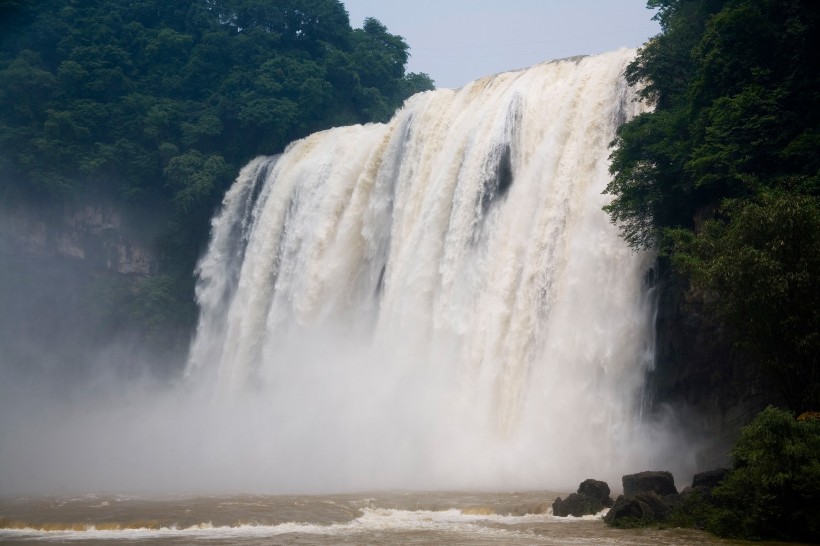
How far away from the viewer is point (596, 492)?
59.4 ft

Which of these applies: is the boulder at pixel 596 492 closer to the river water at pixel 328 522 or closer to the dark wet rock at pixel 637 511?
the river water at pixel 328 522

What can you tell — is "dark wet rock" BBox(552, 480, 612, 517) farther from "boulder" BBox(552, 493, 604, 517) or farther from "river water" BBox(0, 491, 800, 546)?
"river water" BBox(0, 491, 800, 546)

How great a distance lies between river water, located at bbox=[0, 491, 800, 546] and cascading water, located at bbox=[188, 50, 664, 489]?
11.0 feet

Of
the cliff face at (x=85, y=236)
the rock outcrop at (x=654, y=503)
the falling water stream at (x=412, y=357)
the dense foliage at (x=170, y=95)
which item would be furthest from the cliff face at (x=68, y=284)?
the rock outcrop at (x=654, y=503)

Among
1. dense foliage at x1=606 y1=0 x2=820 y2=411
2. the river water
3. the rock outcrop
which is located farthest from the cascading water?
the rock outcrop

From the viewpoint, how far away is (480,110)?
32.2 m

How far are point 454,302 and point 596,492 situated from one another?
37.8 ft

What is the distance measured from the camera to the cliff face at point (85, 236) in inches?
1884

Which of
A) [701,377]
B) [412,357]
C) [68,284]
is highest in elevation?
[68,284]

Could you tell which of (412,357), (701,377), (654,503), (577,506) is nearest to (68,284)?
(412,357)

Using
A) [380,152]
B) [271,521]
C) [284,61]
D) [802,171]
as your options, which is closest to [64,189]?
[284,61]

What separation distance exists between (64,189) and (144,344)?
8.65 m

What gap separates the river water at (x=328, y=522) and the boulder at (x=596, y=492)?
710 mm

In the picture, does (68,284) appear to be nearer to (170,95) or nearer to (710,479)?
(170,95)
